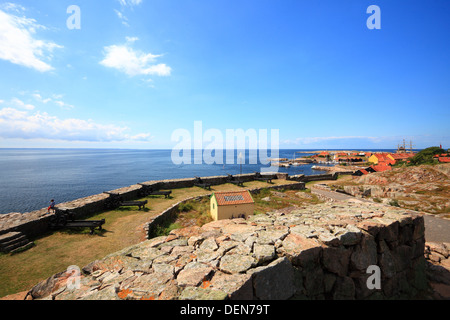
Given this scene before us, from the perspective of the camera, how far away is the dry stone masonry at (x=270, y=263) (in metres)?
3.12

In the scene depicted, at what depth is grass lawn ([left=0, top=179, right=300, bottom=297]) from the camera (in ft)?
20.1

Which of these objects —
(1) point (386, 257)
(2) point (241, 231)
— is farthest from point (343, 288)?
(2) point (241, 231)

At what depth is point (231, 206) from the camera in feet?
38.4

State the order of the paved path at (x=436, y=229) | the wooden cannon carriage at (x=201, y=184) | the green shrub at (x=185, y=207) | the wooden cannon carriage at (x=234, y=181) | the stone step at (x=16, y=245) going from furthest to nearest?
the wooden cannon carriage at (x=234, y=181) < the wooden cannon carriage at (x=201, y=184) < the green shrub at (x=185, y=207) < the paved path at (x=436, y=229) < the stone step at (x=16, y=245)

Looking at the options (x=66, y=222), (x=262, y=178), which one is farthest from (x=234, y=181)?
(x=66, y=222)

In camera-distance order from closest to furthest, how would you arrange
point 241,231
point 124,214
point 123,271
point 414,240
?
point 123,271
point 241,231
point 414,240
point 124,214

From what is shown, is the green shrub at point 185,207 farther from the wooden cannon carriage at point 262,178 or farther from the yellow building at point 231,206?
the wooden cannon carriage at point 262,178

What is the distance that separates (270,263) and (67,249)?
892 centimetres

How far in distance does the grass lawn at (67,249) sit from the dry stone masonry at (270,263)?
2.97 meters

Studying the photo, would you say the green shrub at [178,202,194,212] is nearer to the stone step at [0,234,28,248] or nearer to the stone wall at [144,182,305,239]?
the stone wall at [144,182,305,239]

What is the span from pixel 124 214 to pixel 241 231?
33.5 ft

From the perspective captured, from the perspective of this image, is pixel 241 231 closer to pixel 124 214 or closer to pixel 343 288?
pixel 343 288

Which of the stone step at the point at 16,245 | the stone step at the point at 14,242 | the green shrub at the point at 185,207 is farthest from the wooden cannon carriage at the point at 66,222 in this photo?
the green shrub at the point at 185,207

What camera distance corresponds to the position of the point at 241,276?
3.11 metres
